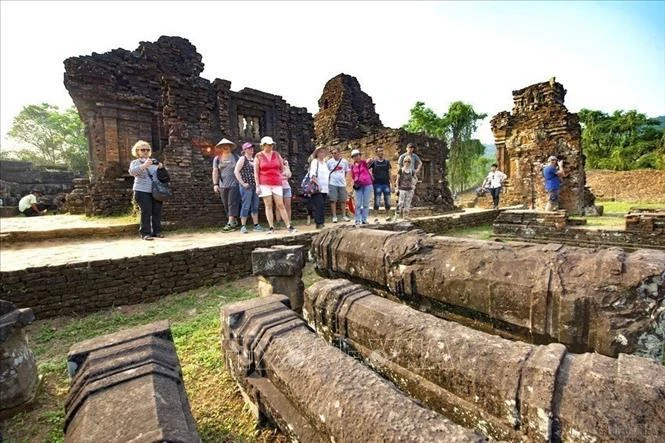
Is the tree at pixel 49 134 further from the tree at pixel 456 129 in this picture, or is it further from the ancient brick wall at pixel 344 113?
the tree at pixel 456 129

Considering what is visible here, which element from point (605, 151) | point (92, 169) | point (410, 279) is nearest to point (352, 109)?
point (92, 169)

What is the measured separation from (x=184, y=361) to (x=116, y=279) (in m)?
1.92

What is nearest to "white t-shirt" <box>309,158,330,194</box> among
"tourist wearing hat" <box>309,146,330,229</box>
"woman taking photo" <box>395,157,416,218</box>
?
"tourist wearing hat" <box>309,146,330,229</box>

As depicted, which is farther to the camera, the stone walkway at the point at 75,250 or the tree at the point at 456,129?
the tree at the point at 456,129

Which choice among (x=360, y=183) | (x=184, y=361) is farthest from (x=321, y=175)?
(x=184, y=361)

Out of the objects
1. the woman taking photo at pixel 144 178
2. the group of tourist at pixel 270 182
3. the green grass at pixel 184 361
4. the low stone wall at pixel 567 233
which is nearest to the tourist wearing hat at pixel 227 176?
the group of tourist at pixel 270 182

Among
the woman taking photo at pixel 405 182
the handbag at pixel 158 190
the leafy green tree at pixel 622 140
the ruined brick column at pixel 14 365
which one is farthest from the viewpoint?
the leafy green tree at pixel 622 140

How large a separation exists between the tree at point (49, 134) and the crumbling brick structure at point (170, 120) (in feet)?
81.0

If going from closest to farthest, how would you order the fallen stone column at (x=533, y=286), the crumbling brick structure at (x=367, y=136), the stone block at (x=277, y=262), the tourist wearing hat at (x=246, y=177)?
the fallen stone column at (x=533, y=286) → the stone block at (x=277, y=262) → the tourist wearing hat at (x=246, y=177) → the crumbling brick structure at (x=367, y=136)

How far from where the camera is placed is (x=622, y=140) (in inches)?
1096

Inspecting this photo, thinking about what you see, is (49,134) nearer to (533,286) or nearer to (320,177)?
(320,177)

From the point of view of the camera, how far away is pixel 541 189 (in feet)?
36.2

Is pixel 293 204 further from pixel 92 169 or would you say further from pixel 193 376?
pixel 92 169

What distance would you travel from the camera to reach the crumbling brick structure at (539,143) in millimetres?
10023
